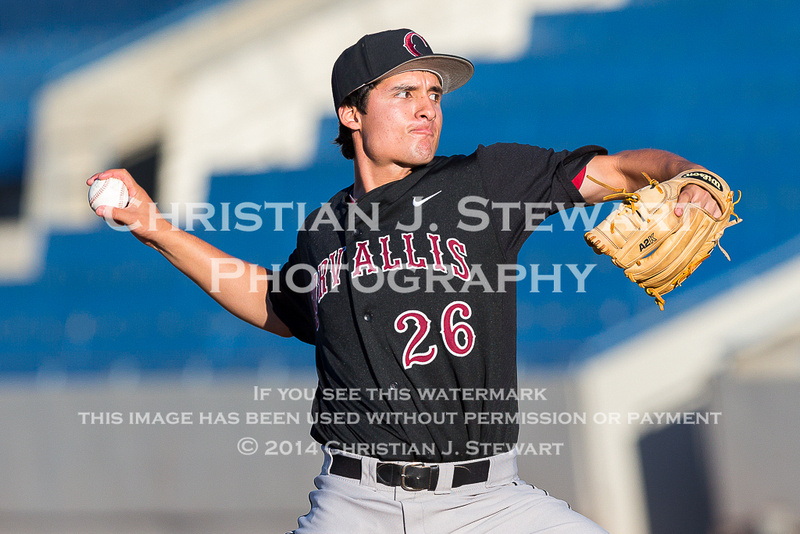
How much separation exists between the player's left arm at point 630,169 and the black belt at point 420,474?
782mm

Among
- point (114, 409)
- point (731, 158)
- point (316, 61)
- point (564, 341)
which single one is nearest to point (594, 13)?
point (731, 158)

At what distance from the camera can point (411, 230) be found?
2.18 meters

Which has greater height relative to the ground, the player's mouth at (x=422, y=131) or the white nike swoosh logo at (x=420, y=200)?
the player's mouth at (x=422, y=131)

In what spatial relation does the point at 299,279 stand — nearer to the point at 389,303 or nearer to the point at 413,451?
the point at 389,303

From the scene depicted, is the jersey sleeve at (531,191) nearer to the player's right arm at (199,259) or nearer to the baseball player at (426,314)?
the baseball player at (426,314)

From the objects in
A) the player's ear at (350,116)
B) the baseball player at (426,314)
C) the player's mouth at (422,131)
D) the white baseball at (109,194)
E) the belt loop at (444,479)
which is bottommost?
the belt loop at (444,479)

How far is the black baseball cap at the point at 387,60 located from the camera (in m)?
2.30

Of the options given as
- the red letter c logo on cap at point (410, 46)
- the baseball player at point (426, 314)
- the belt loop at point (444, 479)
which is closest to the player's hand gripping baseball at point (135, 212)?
the baseball player at point (426, 314)

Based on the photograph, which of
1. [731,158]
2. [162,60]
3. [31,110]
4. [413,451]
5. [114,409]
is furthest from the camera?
[31,110]

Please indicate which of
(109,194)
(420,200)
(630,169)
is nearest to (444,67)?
(420,200)

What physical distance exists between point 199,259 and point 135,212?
24cm

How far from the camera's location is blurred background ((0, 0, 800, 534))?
3.95 metres

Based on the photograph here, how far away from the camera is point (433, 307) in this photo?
6.82 feet

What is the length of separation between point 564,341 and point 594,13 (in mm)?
3196
